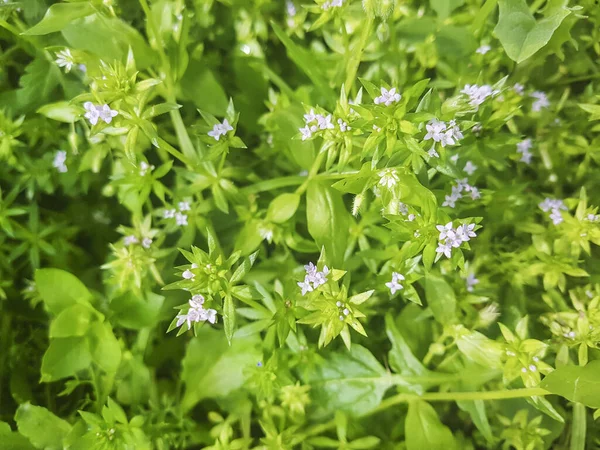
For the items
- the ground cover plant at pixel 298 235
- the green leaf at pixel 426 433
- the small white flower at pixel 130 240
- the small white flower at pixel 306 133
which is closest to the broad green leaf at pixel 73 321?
the ground cover plant at pixel 298 235

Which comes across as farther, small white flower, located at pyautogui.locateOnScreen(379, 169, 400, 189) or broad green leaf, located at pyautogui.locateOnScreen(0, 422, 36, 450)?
broad green leaf, located at pyautogui.locateOnScreen(0, 422, 36, 450)

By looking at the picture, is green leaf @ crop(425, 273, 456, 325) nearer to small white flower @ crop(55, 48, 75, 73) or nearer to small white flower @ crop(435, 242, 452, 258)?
small white flower @ crop(435, 242, 452, 258)

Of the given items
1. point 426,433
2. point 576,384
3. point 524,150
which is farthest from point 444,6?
point 426,433

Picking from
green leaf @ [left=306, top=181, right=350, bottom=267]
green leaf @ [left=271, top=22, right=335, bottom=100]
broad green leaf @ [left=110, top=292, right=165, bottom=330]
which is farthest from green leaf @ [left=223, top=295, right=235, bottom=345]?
green leaf @ [left=271, top=22, right=335, bottom=100]

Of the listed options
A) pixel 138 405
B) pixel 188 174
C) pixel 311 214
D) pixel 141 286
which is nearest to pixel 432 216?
pixel 311 214

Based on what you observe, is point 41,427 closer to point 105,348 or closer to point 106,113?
point 105,348
